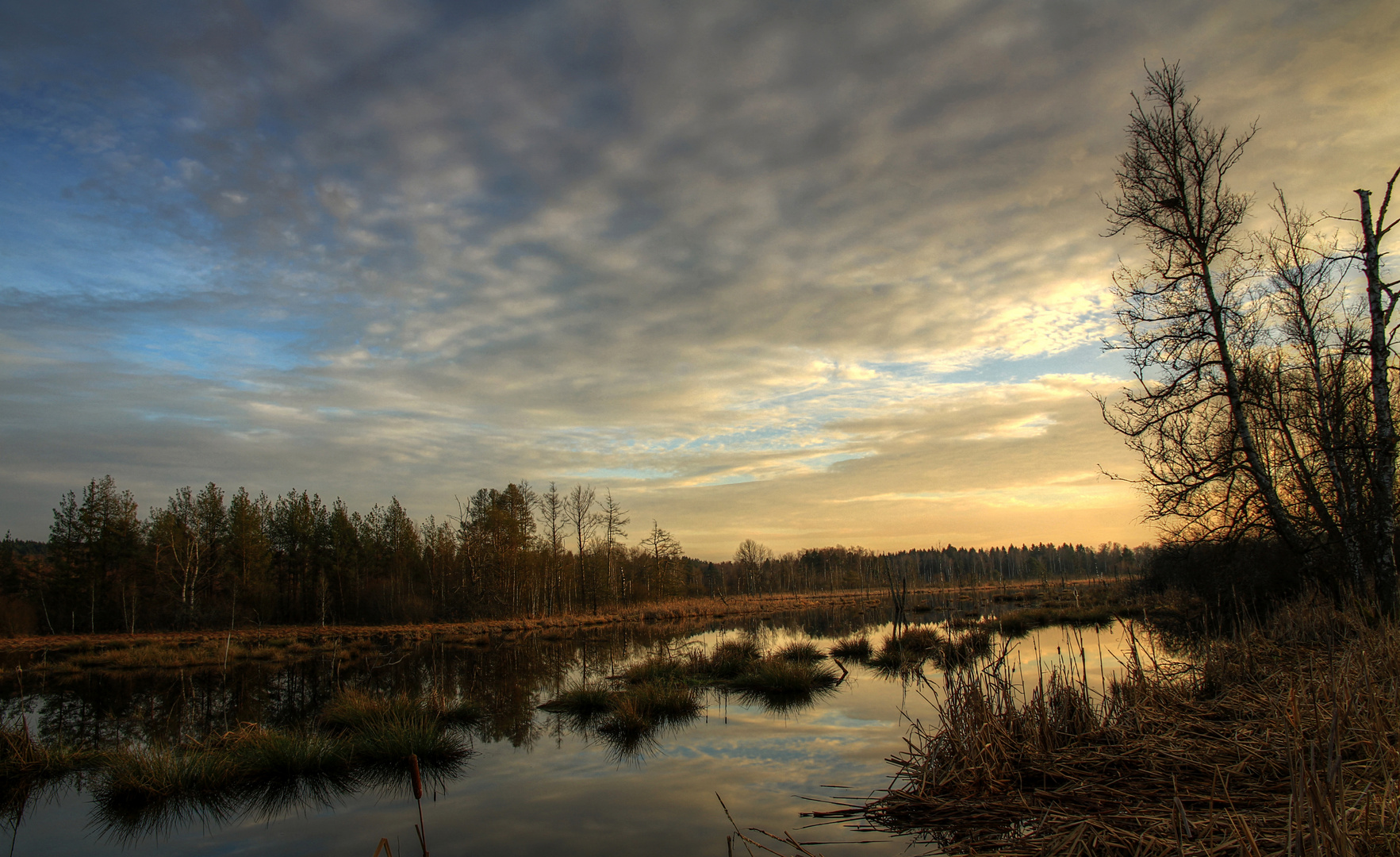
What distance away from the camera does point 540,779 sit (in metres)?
9.42

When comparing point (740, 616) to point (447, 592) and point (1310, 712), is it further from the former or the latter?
point (1310, 712)

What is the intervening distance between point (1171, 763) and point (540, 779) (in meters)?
7.57

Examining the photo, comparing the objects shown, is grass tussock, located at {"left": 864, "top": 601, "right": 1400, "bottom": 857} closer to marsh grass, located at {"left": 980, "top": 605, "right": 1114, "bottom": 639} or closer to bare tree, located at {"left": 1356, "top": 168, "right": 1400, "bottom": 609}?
bare tree, located at {"left": 1356, "top": 168, "right": 1400, "bottom": 609}

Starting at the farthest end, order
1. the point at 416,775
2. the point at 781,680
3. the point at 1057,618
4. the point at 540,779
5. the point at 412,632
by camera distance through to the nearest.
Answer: the point at 412,632
the point at 1057,618
the point at 781,680
the point at 540,779
the point at 416,775

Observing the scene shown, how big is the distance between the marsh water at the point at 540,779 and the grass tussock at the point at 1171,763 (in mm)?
623

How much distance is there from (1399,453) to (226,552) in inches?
2570

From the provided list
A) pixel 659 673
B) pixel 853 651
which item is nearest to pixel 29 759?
pixel 659 673

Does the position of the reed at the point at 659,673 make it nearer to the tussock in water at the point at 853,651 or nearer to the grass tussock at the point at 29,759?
the tussock in water at the point at 853,651

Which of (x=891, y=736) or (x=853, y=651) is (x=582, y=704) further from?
(x=853, y=651)

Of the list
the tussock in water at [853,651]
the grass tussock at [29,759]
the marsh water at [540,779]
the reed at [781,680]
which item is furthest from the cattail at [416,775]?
the tussock in water at [853,651]

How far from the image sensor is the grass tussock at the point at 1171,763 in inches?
149

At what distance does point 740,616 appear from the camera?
4509 centimetres

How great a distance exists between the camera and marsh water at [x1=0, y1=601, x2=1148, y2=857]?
7.25 metres

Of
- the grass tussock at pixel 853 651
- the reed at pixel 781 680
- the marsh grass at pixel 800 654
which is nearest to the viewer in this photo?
the reed at pixel 781 680
